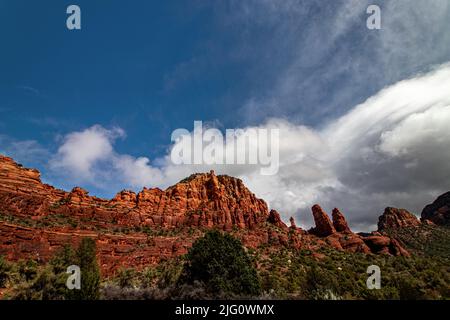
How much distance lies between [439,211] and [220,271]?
180 m

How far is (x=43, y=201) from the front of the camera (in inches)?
2719

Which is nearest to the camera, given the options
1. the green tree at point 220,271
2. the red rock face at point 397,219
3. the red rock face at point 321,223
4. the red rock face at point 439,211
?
the green tree at point 220,271

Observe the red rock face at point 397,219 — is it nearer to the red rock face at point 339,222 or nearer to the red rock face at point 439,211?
the red rock face at point 439,211

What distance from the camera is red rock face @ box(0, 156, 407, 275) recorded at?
5944 centimetres

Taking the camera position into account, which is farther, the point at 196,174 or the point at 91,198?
the point at 196,174

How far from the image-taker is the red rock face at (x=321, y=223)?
10025cm

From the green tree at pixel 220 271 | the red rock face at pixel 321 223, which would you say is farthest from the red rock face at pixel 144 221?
the green tree at pixel 220 271

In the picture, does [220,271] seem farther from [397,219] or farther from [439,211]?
[439,211]

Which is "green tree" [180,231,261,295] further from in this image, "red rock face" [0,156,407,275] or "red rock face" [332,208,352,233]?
"red rock face" [332,208,352,233]

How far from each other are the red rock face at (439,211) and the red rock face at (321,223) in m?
70.7

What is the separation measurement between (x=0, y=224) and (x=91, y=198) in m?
34.6

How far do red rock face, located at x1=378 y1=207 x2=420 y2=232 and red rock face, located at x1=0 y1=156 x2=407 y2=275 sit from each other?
5282 cm
